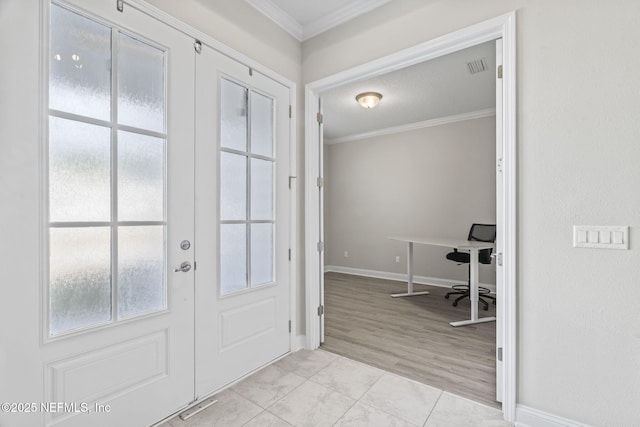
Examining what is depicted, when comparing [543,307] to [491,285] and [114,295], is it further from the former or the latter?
[491,285]

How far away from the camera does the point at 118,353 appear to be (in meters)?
1.51

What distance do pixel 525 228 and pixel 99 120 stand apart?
2.31 meters

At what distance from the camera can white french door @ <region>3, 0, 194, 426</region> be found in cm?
133

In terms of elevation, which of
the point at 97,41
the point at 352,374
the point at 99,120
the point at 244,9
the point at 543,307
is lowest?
the point at 352,374

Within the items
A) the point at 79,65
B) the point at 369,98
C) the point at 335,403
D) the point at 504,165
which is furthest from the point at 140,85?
the point at 369,98

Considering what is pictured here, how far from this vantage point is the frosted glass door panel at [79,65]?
134 centimetres

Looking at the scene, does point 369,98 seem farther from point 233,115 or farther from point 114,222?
point 114,222

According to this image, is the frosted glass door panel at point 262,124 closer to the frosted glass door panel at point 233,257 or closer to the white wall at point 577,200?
the frosted glass door panel at point 233,257

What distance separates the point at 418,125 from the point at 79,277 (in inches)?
199

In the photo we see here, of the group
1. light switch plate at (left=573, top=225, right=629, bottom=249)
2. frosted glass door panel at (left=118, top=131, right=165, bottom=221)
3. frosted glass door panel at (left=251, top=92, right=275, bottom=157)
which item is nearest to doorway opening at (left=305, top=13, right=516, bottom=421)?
light switch plate at (left=573, top=225, right=629, bottom=249)

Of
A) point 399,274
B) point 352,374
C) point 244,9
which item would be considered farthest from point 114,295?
point 399,274

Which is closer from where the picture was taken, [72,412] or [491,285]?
[72,412]

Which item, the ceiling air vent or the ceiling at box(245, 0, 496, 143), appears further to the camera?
the ceiling air vent

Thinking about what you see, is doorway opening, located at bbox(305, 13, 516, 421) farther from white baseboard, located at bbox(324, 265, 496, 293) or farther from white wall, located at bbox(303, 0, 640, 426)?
white baseboard, located at bbox(324, 265, 496, 293)
